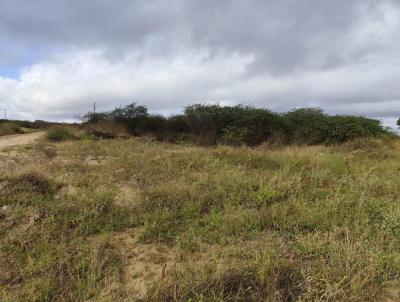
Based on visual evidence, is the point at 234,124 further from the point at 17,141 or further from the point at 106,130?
the point at 17,141

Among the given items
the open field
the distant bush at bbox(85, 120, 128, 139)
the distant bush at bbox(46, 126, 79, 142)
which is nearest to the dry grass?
the distant bush at bbox(85, 120, 128, 139)

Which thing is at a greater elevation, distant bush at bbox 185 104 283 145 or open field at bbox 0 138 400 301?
distant bush at bbox 185 104 283 145

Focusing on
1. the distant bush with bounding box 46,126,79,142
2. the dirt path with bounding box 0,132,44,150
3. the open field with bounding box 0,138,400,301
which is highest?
the distant bush with bounding box 46,126,79,142

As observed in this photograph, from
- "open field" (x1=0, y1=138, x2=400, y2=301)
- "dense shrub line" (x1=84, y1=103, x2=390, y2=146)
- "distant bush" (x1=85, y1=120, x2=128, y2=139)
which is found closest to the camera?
"open field" (x1=0, y1=138, x2=400, y2=301)

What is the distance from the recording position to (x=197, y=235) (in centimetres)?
431

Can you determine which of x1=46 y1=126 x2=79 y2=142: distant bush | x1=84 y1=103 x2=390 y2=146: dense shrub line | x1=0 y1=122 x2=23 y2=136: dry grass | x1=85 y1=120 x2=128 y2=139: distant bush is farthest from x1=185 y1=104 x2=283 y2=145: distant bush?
x1=0 y1=122 x2=23 y2=136: dry grass

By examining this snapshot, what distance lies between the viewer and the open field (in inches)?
123

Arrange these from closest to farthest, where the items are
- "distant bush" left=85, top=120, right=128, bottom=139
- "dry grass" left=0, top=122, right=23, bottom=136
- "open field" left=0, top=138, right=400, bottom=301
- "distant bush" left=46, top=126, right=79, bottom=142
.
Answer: "open field" left=0, top=138, right=400, bottom=301 → "distant bush" left=46, top=126, right=79, bottom=142 → "distant bush" left=85, top=120, right=128, bottom=139 → "dry grass" left=0, top=122, right=23, bottom=136

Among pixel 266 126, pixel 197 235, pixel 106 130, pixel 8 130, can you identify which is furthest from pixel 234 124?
pixel 8 130

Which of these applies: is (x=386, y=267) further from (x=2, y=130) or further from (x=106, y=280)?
(x=2, y=130)

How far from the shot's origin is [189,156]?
8.77 meters

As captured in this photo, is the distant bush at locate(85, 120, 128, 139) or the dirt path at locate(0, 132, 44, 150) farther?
the distant bush at locate(85, 120, 128, 139)

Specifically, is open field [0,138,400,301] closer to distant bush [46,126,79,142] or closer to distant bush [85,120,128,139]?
distant bush [46,126,79,142]

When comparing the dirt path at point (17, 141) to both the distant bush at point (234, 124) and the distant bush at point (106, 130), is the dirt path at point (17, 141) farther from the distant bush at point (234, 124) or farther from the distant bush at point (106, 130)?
the distant bush at point (234, 124)
